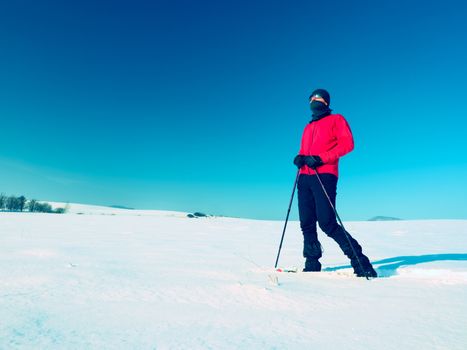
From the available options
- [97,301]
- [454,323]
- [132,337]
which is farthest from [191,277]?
[454,323]

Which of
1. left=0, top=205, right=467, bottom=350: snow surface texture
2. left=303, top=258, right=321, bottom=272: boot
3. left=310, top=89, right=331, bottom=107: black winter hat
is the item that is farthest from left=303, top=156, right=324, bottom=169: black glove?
left=0, top=205, right=467, bottom=350: snow surface texture

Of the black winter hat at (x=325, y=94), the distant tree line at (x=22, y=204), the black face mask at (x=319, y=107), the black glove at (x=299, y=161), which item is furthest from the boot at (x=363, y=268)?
the distant tree line at (x=22, y=204)

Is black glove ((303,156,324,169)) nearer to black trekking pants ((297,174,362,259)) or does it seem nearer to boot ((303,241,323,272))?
black trekking pants ((297,174,362,259))

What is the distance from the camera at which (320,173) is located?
3.40m

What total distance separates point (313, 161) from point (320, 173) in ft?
0.71

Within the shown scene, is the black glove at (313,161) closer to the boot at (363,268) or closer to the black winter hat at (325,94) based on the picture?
the black winter hat at (325,94)

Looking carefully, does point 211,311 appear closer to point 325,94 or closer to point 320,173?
point 320,173

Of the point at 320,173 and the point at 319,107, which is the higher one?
the point at 319,107

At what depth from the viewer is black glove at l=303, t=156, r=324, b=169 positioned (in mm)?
3273

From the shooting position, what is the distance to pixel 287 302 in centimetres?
158

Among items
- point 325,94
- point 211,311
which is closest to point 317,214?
point 325,94

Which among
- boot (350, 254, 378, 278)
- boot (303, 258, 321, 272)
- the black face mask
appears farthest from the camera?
the black face mask

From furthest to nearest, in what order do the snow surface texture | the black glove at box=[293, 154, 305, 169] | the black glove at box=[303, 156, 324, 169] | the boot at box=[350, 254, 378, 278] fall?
1. the black glove at box=[293, 154, 305, 169]
2. the black glove at box=[303, 156, 324, 169]
3. the boot at box=[350, 254, 378, 278]
4. the snow surface texture

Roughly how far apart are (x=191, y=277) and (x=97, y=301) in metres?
0.81
